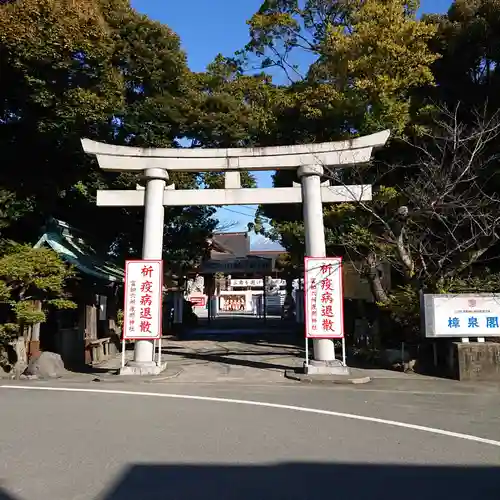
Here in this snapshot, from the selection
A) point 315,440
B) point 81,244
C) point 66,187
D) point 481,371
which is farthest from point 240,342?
point 315,440

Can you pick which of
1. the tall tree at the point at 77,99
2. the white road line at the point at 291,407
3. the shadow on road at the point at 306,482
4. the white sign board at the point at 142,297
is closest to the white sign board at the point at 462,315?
the white road line at the point at 291,407

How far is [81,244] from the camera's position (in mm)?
15609

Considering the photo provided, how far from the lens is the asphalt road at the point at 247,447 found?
4.32 m

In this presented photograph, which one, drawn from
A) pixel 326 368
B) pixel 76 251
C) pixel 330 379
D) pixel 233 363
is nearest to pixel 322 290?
pixel 326 368

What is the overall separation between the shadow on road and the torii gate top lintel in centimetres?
832

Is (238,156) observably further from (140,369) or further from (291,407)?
(291,407)

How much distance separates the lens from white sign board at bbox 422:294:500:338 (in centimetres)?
1122

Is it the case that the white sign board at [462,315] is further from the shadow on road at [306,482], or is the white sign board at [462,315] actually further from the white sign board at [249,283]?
the white sign board at [249,283]

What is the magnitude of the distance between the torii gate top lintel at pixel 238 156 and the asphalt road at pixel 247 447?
18.6ft

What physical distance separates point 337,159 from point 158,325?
582 cm

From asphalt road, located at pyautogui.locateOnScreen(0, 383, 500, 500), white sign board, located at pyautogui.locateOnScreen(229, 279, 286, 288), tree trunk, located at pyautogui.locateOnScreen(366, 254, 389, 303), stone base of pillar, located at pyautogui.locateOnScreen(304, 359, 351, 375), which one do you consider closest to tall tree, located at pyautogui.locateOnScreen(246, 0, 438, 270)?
tree trunk, located at pyautogui.locateOnScreen(366, 254, 389, 303)

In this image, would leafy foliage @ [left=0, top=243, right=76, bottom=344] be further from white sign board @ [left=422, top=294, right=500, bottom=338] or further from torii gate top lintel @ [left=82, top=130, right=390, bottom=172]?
white sign board @ [left=422, top=294, right=500, bottom=338]

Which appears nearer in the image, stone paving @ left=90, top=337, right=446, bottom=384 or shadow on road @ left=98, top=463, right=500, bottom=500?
shadow on road @ left=98, top=463, right=500, bottom=500

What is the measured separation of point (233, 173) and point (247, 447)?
802cm
